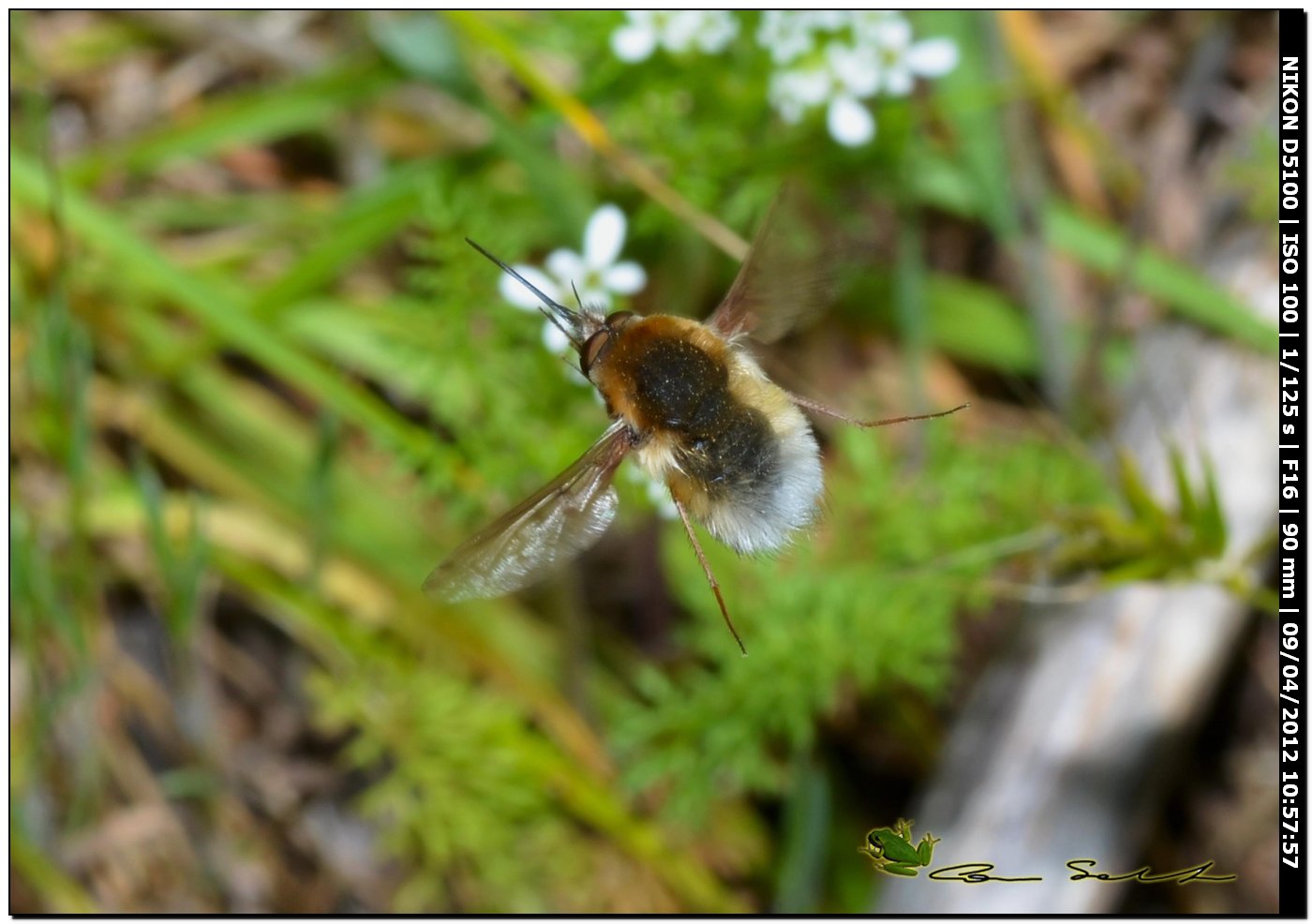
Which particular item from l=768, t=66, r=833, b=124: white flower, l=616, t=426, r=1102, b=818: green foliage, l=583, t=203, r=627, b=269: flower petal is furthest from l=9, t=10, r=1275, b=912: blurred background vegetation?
l=583, t=203, r=627, b=269: flower petal

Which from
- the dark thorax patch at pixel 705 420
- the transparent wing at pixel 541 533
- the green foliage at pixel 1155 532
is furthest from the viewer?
the green foliage at pixel 1155 532

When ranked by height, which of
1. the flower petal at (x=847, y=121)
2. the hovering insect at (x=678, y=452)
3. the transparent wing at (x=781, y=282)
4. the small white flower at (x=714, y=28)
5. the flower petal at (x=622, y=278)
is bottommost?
the hovering insect at (x=678, y=452)

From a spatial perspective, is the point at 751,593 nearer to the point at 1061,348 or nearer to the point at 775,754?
the point at 775,754

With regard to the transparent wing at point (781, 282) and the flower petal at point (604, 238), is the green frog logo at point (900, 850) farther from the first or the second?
the flower petal at point (604, 238)

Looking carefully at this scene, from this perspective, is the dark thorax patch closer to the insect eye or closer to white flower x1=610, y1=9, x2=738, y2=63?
the insect eye

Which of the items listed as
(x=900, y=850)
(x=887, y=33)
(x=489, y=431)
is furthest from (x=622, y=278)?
(x=900, y=850)
